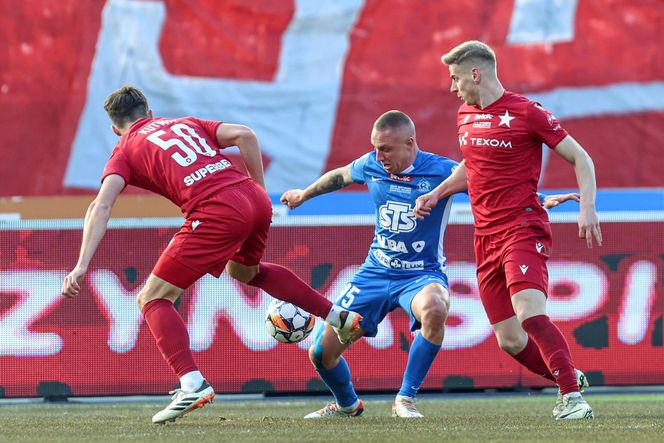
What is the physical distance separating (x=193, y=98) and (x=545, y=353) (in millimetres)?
9968

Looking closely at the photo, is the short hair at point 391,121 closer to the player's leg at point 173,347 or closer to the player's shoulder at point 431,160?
the player's shoulder at point 431,160

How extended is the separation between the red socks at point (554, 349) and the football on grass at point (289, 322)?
5.01 feet

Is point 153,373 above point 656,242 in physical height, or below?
below

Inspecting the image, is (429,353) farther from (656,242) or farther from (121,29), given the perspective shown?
(121,29)

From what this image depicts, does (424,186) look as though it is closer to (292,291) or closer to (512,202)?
(512,202)

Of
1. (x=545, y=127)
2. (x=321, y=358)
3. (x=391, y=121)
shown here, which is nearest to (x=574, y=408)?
(x=545, y=127)

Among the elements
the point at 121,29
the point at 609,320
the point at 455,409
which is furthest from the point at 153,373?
the point at 121,29

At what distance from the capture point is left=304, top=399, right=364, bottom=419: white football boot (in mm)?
7500

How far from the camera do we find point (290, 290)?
709 centimetres

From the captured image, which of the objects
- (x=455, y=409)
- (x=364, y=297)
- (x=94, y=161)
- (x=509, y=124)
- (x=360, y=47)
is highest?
(x=360, y=47)

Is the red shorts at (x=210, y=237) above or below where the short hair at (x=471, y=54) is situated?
below

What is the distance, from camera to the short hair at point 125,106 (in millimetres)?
6820

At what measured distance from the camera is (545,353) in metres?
6.55

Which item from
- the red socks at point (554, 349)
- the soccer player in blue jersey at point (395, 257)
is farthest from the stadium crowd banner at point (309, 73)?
the red socks at point (554, 349)
